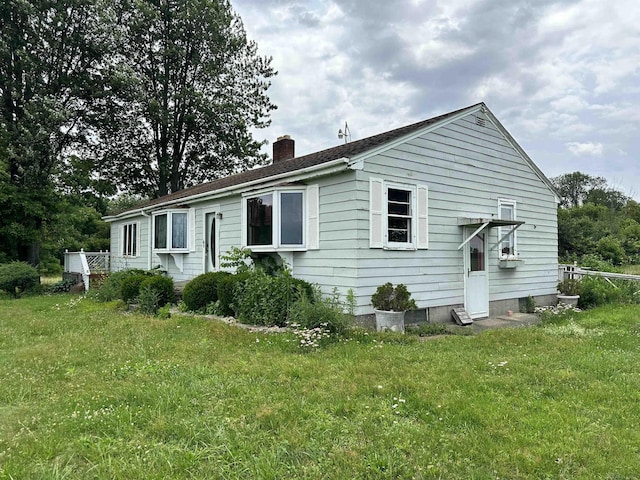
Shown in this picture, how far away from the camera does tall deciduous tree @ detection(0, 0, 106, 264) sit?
15.4 metres

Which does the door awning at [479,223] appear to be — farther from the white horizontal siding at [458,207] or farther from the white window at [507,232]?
the white window at [507,232]

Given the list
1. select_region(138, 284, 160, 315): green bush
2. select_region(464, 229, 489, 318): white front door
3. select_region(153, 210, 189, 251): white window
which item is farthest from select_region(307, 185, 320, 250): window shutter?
select_region(153, 210, 189, 251): white window

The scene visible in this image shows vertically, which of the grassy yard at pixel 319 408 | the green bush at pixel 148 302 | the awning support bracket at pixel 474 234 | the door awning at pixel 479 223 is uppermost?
the door awning at pixel 479 223

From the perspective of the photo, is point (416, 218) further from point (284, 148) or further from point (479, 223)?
point (284, 148)

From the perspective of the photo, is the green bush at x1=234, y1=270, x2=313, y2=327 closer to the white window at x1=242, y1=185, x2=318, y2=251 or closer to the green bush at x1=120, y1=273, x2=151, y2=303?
the white window at x1=242, y1=185, x2=318, y2=251

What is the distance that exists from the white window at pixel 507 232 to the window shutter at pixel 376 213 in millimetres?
3877

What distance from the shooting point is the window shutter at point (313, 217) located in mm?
7863

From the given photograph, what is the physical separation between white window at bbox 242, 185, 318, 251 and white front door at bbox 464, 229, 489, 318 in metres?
3.59

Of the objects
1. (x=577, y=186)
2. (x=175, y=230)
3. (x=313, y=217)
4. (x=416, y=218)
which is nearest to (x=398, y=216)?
(x=416, y=218)

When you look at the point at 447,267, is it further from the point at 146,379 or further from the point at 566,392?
the point at 146,379

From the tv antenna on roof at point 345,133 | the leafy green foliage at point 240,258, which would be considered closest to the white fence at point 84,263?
the leafy green foliage at point 240,258

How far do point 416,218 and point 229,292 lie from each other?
4070 millimetres

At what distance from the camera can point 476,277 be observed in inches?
357

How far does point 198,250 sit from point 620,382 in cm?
1010
